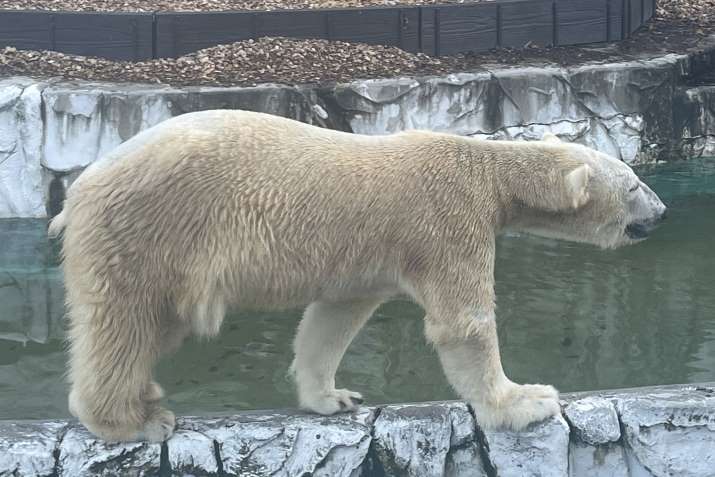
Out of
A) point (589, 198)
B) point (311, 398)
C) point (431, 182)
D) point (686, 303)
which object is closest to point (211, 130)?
point (431, 182)

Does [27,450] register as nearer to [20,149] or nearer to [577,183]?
[577,183]

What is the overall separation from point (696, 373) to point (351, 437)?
1840mm

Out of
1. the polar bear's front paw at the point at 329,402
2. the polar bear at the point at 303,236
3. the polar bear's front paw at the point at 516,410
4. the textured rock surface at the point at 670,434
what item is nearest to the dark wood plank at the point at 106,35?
the polar bear at the point at 303,236

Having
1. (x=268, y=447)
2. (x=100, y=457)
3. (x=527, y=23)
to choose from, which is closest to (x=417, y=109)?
(x=527, y=23)

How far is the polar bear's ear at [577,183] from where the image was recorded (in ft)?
10.1

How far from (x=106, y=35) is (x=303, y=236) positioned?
4082mm

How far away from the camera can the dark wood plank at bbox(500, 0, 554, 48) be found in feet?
23.4

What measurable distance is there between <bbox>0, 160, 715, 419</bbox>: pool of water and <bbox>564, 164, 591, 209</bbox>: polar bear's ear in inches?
50.1

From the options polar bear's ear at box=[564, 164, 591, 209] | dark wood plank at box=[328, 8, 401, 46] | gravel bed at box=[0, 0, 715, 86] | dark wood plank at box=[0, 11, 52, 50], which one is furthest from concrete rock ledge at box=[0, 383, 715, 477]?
dark wood plank at box=[328, 8, 401, 46]

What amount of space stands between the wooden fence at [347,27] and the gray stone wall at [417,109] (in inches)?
21.9

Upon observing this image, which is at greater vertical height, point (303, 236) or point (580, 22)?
point (580, 22)

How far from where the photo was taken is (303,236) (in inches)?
112

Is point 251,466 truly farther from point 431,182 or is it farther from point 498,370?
point 431,182

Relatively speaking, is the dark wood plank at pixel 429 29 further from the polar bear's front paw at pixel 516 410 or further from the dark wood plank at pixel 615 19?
the polar bear's front paw at pixel 516 410
